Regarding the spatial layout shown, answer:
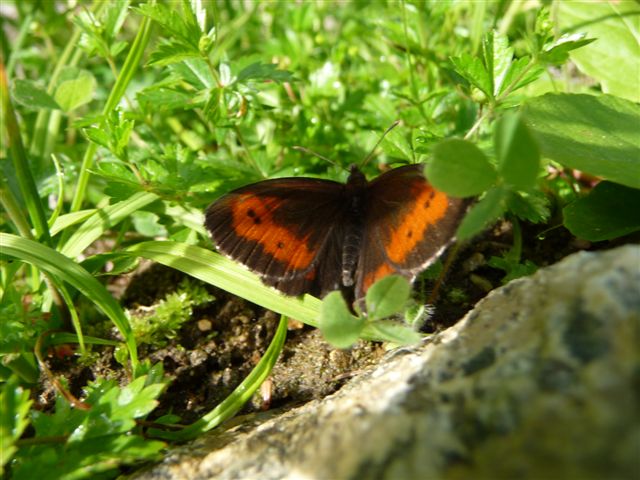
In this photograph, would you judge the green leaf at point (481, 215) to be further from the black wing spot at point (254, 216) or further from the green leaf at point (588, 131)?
the black wing spot at point (254, 216)

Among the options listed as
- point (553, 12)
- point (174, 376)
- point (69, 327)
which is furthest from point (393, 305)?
point (553, 12)

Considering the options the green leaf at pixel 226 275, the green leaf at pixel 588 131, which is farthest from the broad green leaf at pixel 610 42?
the green leaf at pixel 226 275

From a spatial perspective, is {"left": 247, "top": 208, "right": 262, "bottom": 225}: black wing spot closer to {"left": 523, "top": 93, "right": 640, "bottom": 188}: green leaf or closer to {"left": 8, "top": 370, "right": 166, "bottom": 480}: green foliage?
{"left": 8, "top": 370, "right": 166, "bottom": 480}: green foliage

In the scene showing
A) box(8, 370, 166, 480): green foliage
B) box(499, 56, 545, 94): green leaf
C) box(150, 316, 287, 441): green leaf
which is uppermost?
box(499, 56, 545, 94): green leaf

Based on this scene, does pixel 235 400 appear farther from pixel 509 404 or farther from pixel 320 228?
pixel 509 404

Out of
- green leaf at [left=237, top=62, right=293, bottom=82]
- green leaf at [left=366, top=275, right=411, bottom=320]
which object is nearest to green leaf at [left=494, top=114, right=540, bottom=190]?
green leaf at [left=366, top=275, right=411, bottom=320]

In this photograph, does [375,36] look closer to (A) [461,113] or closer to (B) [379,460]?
(A) [461,113]

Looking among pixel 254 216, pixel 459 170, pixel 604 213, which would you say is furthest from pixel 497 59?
pixel 254 216
